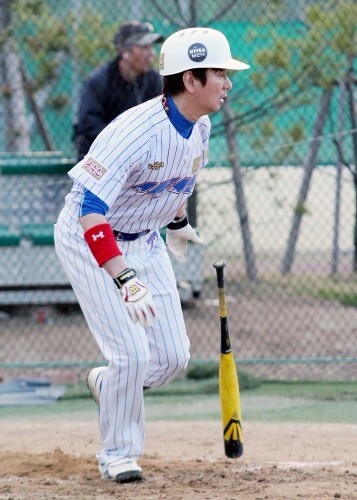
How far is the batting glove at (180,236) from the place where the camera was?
5.19 m

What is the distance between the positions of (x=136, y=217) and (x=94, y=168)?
364mm

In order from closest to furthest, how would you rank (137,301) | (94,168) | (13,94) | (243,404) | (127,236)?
→ (137,301) < (94,168) < (127,236) < (243,404) < (13,94)

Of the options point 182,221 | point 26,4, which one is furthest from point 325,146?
point 182,221

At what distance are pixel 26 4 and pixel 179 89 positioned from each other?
4.57 m

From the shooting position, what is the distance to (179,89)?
451cm

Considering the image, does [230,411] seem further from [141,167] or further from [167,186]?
[141,167]

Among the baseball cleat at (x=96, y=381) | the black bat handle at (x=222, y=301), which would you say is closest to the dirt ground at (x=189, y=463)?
the baseball cleat at (x=96, y=381)

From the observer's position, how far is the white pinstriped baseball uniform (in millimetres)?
4367

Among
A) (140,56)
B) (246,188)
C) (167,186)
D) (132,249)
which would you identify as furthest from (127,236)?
(246,188)

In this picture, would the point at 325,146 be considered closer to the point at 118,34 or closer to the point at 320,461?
the point at 118,34

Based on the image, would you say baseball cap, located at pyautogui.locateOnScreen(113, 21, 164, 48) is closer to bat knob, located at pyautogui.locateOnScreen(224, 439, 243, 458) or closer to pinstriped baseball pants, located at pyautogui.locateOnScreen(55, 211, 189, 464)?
pinstriped baseball pants, located at pyautogui.locateOnScreen(55, 211, 189, 464)

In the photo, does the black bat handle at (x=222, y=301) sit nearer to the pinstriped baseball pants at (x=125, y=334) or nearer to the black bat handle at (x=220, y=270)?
the black bat handle at (x=220, y=270)

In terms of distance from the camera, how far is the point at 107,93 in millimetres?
7781

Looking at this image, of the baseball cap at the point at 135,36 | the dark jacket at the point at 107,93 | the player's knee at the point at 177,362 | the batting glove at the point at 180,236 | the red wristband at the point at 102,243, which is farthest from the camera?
the dark jacket at the point at 107,93
